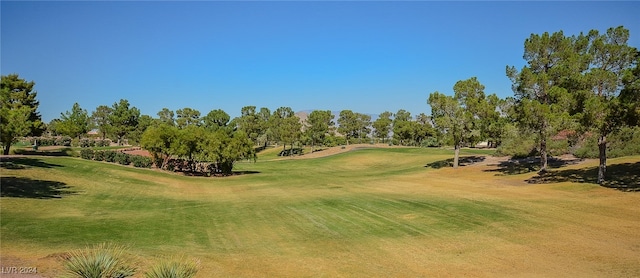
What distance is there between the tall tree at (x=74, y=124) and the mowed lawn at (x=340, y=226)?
65.3 metres

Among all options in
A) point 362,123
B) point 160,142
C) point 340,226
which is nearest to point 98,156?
point 160,142

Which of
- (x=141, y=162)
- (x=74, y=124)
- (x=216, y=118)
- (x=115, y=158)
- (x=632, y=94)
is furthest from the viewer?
(x=216, y=118)

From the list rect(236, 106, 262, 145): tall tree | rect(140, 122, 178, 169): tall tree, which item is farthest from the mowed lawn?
rect(236, 106, 262, 145): tall tree

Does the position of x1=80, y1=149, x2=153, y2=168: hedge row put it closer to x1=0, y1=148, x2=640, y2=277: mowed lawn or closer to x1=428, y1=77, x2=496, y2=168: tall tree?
x1=0, y1=148, x2=640, y2=277: mowed lawn

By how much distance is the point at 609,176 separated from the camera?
32406 mm

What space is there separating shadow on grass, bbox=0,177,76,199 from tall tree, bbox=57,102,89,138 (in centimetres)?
7305

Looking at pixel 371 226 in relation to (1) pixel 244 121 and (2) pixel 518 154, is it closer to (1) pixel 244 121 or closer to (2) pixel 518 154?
(2) pixel 518 154

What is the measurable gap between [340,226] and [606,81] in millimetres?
23365

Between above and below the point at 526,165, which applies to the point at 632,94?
above

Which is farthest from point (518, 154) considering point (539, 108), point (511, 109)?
point (539, 108)

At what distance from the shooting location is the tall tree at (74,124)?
9494 cm

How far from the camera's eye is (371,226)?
21469mm

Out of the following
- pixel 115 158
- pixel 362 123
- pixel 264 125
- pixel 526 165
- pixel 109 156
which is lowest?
pixel 526 165

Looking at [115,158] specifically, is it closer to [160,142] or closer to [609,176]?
[160,142]
